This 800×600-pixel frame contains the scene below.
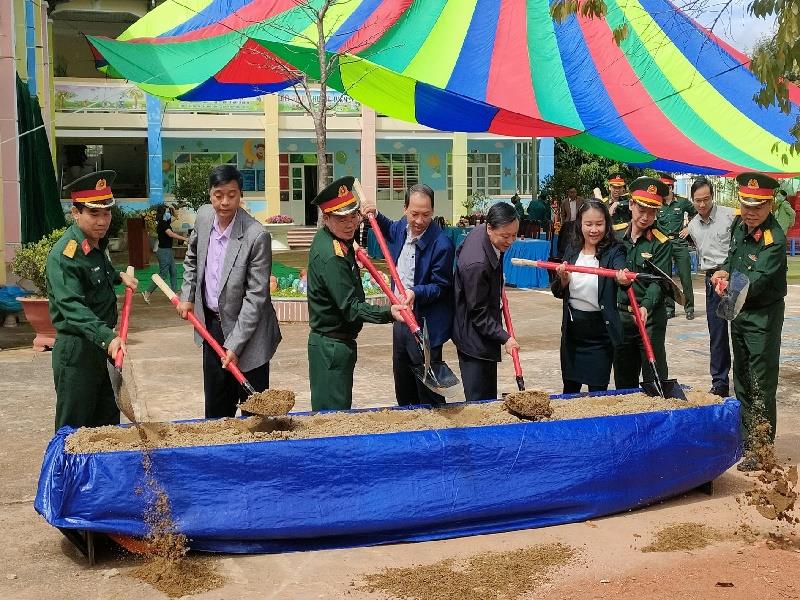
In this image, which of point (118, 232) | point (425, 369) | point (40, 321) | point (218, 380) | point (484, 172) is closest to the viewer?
point (425, 369)

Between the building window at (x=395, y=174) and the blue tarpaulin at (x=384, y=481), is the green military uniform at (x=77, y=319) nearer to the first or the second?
the blue tarpaulin at (x=384, y=481)

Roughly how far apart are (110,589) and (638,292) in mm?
3624

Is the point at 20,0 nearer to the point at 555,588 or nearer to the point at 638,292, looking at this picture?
the point at 638,292

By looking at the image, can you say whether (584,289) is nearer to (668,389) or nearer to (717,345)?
(668,389)

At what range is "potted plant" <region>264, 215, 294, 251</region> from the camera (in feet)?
84.5

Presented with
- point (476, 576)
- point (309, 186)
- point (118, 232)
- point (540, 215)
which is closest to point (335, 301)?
point (476, 576)

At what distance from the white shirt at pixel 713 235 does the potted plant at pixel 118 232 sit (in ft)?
59.8

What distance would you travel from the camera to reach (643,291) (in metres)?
6.12

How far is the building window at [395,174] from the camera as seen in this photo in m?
30.9

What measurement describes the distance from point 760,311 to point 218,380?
3052mm

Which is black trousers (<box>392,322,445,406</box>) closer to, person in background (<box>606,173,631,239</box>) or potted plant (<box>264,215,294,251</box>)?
person in background (<box>606,173,631,239</box>)

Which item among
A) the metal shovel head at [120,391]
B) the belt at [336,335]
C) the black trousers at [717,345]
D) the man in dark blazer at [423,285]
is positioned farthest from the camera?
the black trousers at [717,345]

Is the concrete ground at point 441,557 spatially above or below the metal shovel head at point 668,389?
below

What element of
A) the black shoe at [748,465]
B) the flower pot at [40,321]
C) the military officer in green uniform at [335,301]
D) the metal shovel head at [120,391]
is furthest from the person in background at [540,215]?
the metal shovel head at [120,391]
